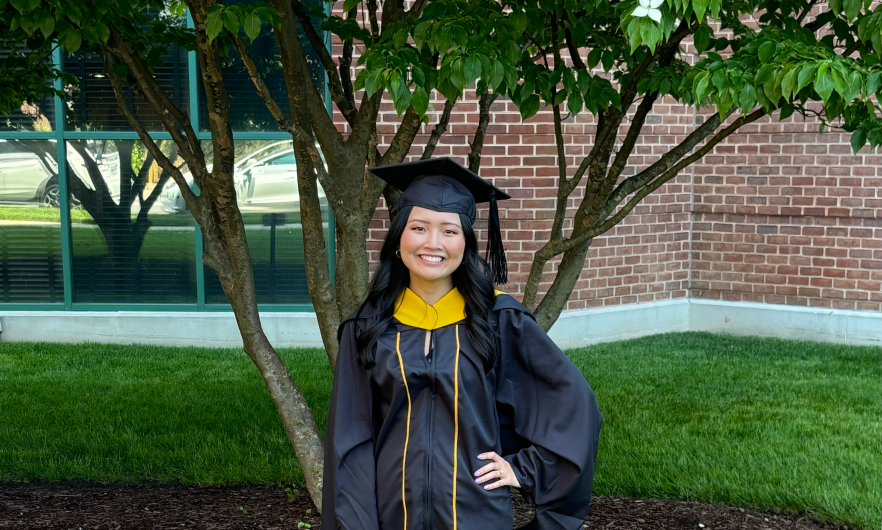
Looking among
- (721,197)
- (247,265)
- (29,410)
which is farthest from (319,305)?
(721,197)

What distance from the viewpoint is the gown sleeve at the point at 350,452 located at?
2297 mm

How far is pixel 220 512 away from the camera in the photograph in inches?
157

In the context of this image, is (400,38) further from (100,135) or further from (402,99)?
(100,135)

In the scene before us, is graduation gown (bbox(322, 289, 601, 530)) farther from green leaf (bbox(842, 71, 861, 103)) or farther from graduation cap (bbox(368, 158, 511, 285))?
green leaf (bbox(842, 71, 861, 103))

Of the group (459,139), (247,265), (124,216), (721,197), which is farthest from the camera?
(721,197)

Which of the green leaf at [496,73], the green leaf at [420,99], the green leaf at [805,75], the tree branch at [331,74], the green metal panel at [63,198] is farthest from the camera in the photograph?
the green metal panel at [63,198]

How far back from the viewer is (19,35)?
3.71m

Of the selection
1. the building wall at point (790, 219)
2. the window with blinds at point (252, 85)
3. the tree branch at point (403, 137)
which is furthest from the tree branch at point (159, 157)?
the building wall at point (790, 219)

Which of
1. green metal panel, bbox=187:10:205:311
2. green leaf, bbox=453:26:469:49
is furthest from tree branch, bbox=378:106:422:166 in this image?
green metal panel, bbox=187:10:205:311

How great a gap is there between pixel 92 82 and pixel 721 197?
572cm

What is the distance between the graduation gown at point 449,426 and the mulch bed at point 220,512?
5.33ft

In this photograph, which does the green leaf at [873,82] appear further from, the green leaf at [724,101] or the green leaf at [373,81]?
the green leaf at [373,81]

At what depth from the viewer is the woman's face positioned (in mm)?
2301

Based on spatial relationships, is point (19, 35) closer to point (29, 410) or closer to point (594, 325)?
point (29, 410)
